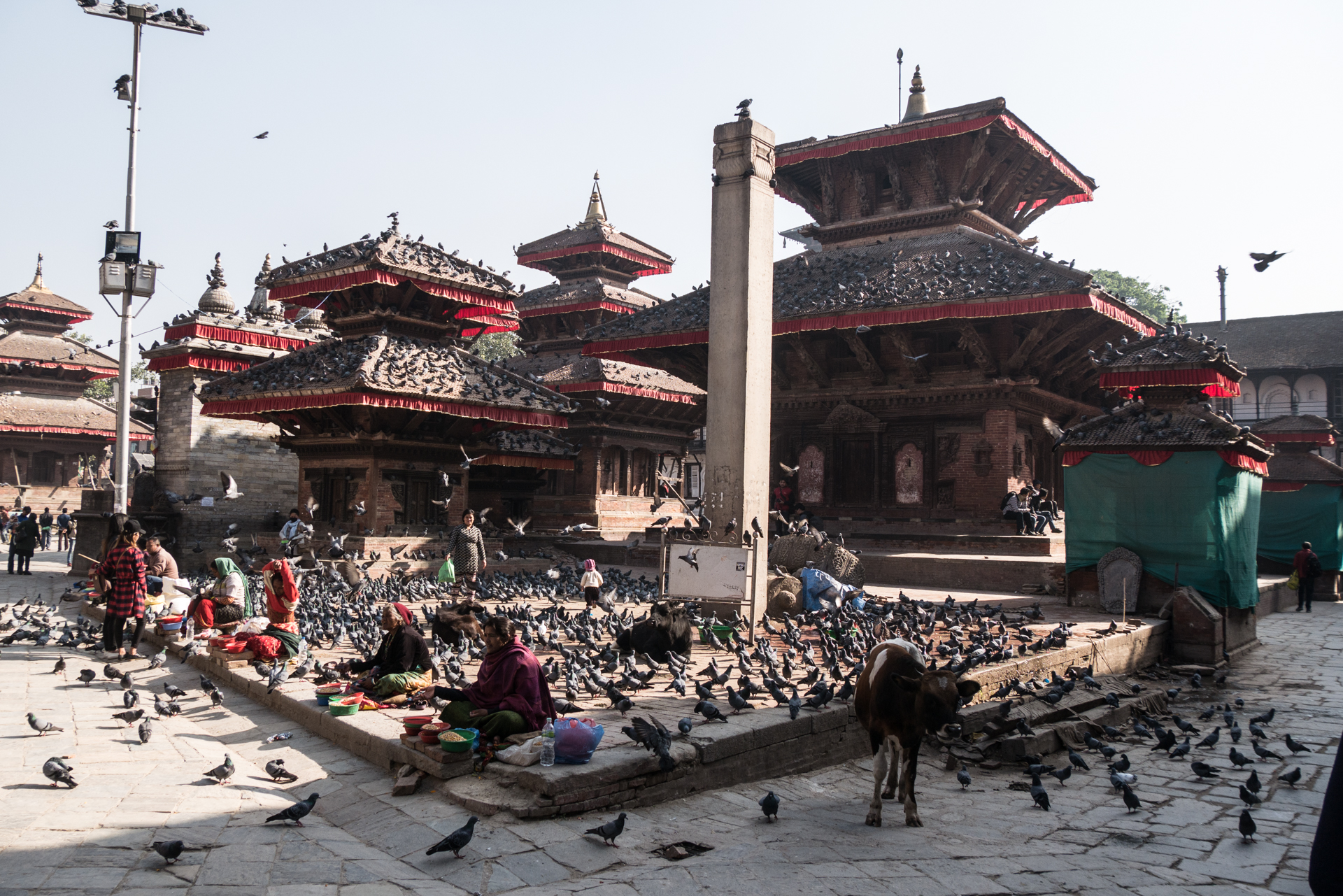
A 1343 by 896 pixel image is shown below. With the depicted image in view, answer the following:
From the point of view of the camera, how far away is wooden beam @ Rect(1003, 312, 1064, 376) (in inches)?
714

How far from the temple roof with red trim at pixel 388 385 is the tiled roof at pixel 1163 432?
452 inches

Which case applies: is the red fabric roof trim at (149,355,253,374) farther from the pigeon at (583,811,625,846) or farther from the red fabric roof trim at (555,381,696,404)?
the pigeon at (583,811,625,846)

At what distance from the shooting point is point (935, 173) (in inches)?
885

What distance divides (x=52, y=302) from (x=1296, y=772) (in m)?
45.7

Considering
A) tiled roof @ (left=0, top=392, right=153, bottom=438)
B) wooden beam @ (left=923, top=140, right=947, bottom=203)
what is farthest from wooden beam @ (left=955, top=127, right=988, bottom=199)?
tiled roof @ (left=0, top=392, right=153, bottom=438)

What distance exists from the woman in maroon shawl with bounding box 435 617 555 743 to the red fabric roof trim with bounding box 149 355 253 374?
62.7 ft

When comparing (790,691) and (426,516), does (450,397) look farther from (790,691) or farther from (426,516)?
(790,691)

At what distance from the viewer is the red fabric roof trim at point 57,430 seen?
35.5 m

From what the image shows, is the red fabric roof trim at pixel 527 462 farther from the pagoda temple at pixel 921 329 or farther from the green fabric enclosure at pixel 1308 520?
the green fabric enclosure at pixel 1308 520

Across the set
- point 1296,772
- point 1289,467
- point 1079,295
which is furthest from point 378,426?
point 1289,467

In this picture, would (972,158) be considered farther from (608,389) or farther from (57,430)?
(57,430)

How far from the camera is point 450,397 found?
63.5ft

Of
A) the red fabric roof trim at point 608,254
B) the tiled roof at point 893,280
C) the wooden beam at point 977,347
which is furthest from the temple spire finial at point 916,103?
the red fabric roof trim at point 608,254

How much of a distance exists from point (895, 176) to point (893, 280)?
4569mm
